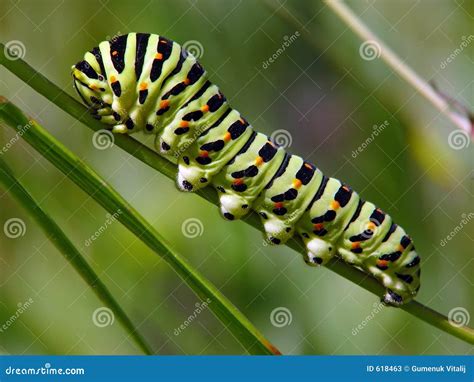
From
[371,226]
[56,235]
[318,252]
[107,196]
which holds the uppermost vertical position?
[371,226]

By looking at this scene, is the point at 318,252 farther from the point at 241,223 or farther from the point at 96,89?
the point at 96,89

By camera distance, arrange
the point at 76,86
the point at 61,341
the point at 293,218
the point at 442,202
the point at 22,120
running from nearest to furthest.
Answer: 1. the point at 22,120
2. the point at 76,86
3. the point at 293,218
4. the point at 442,202
5. the point at 61,341

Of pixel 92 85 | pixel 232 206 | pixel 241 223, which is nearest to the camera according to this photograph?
pixel 92 85

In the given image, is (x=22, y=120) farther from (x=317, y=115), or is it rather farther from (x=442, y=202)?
(x=442, y=202)

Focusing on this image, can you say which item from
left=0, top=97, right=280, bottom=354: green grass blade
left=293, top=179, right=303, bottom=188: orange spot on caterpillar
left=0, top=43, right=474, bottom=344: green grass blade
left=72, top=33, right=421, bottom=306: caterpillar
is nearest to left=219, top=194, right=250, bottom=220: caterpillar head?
left=72, top=33, right=421, bottom=306: caterpillar

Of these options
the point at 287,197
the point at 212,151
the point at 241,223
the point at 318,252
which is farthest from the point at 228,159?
the point at 241,223

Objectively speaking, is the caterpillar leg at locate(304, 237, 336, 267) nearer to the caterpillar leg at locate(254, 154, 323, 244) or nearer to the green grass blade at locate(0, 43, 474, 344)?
the caterpillar leg at locate(254, 154, 323, 244)

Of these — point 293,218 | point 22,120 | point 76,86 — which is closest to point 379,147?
point 293,218
